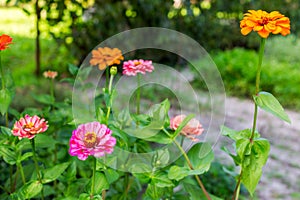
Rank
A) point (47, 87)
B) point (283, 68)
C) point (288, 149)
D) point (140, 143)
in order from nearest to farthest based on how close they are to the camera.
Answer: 1. point (140, 143)
2. point (288, 149)
3. point (47, 87)
4. point (283, 68)

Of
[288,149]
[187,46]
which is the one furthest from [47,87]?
[288,149]

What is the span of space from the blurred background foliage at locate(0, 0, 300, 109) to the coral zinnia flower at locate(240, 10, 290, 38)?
196 centimetres

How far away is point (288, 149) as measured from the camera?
2766 millimetres

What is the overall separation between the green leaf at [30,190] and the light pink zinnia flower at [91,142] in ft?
0.78

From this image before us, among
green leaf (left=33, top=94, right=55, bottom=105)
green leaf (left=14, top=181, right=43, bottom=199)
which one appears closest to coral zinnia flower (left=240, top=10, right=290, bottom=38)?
green leaf (left=14, top=181, right=43, bottom=199)

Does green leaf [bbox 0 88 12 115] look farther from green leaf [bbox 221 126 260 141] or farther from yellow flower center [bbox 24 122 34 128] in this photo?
green leaf [bbox 221 126 260 141]

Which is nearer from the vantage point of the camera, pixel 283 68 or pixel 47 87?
→ pixel 47 87

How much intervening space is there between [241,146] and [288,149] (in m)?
1.80

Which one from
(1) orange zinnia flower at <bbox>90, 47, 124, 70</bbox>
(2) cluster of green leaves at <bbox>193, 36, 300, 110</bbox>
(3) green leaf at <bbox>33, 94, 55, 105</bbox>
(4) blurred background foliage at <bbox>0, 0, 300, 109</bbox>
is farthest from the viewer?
(2) cluster of green leaves at <bbox>193, 36, 300, 110</bbox>

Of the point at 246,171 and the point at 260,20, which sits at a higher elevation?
the point at 260,20

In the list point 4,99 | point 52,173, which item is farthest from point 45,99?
point 52,173

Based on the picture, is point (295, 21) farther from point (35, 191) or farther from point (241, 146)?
point (35, 191)

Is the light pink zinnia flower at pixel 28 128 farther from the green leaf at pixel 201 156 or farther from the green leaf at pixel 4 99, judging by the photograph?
the green leaf at pixel 201 156

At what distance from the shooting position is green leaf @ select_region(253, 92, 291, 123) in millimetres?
995
